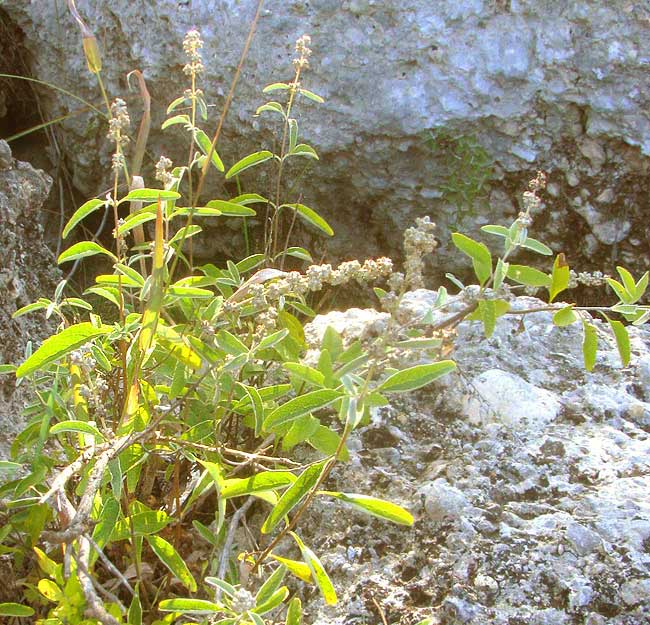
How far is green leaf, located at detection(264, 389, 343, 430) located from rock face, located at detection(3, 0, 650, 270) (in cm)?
160

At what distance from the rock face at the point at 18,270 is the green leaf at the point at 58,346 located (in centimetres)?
48

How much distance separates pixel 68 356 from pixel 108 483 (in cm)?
24

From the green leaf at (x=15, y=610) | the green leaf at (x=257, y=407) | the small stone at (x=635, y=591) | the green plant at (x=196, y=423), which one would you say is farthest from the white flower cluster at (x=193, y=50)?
the small stone at (x=635, y=591)

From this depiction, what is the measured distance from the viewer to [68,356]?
149cm

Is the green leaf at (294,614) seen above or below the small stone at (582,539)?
below

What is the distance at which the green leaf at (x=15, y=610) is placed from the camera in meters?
1.26

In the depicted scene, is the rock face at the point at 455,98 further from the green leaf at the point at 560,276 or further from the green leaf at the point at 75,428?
the green leaf at the point at 75,428

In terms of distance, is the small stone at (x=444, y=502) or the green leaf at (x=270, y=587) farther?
the small stone at (x=444, y=502)

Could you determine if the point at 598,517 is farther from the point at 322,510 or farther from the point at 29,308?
the point at 29,308

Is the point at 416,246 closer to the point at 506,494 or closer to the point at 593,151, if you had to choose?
the point at 506,494

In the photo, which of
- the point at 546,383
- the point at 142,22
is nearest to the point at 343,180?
the point at 142,22

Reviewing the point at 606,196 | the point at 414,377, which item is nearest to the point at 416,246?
the point at 414,377

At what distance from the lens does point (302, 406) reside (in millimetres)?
1195

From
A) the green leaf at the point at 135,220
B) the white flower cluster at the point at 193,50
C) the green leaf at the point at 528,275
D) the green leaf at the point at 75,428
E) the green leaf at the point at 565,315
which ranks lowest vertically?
the green leaf at the point at 75,428
